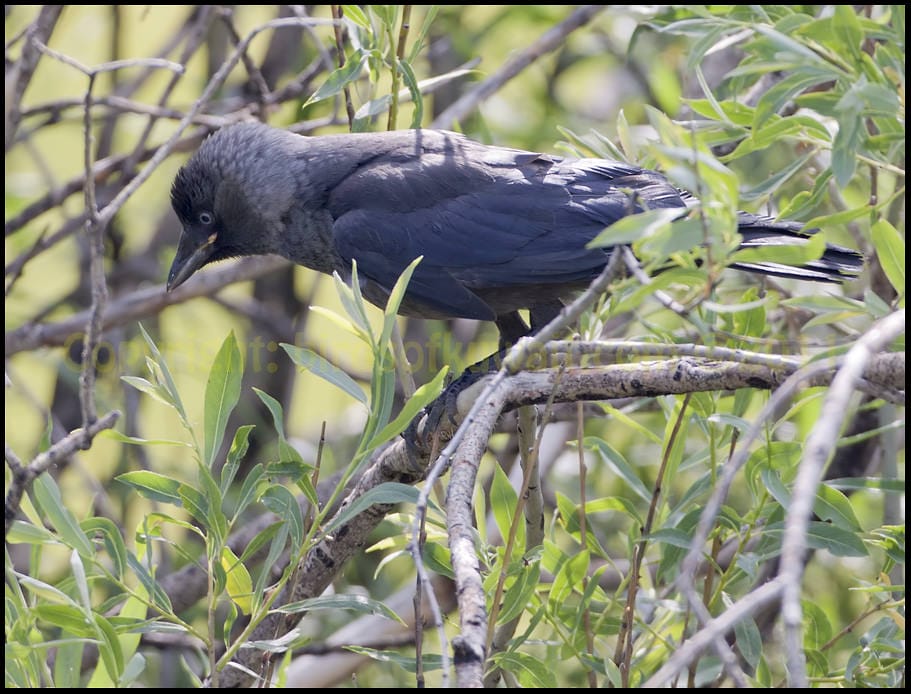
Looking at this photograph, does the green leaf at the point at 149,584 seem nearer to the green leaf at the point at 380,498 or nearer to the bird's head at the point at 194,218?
the green leaf at the point at 380,498

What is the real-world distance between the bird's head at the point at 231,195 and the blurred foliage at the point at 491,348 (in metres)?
0.36

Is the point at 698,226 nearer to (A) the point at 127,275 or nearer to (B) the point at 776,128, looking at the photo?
(B) the point at 776,128

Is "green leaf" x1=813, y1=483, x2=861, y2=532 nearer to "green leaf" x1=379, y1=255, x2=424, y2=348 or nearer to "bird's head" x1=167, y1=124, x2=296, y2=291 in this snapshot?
"green leaf" x1=379, y1=255, x2=424, y2=348

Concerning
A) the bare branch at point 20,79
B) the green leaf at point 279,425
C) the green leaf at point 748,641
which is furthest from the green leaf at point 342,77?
the green leaf at point 748,641

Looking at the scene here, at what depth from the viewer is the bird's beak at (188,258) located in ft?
12.8

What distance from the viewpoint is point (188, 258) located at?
3938 mm

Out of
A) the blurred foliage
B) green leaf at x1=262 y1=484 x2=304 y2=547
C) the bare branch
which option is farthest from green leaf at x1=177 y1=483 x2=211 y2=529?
the bare branch

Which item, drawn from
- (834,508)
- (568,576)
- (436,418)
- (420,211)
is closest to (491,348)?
(420,211)

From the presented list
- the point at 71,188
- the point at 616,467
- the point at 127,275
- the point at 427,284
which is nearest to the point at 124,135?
the point at 127,275

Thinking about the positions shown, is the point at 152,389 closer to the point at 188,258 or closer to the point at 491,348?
the point at 188,258

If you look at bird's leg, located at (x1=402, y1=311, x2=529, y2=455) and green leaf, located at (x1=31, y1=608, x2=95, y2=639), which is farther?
bird's leg, located at (x1=402, y1=311, x2=529, y2=455)

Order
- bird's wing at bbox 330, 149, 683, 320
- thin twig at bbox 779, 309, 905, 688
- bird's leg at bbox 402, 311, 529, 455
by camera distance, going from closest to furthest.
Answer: thin twig at bbox 779, 309, 905, 688 → bird's leg at bbox 402, 311, 529, 455 → bird's wing at bbox 330, 149, 683, 320

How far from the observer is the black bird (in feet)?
11.3

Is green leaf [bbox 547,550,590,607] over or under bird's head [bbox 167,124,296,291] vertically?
under
